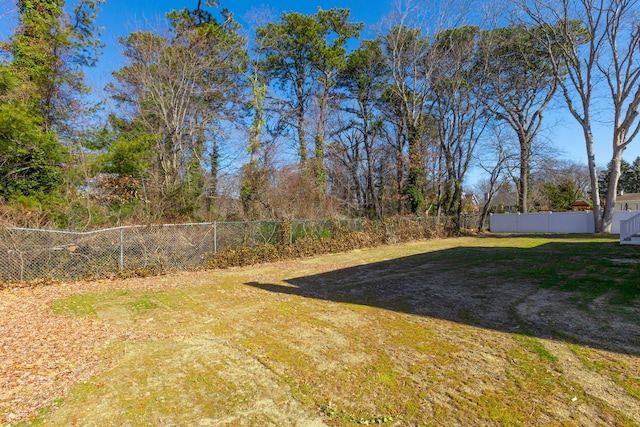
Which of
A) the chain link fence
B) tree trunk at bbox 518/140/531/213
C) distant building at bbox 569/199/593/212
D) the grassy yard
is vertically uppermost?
tree trunk at bbox 518/140/531/213

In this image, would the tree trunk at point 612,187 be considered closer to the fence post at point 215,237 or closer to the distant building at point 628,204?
the distant building at point 628,204

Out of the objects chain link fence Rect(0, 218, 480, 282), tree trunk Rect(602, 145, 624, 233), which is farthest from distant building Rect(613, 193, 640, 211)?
chain link fence Rect(0, 218, 480, 282)

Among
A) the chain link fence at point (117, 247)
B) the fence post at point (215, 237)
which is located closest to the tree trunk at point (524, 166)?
the chain link fence at point (117, 247)

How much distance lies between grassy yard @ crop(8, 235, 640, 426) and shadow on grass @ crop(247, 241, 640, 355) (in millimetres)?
39

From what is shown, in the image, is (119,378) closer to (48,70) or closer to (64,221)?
(64,221)

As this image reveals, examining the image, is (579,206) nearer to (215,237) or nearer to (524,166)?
(524,166)

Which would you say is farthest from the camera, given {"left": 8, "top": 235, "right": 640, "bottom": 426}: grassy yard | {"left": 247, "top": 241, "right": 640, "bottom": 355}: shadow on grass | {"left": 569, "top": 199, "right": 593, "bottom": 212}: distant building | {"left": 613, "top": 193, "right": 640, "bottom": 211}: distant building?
{"left": 569, "top": 199, "right": 593, "bottom": 212}: distant building

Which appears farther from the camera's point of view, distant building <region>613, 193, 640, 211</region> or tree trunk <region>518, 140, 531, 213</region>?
distant building <region>613, 193, 640, 211</region>

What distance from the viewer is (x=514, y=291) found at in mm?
6078

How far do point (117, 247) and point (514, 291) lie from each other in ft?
28.7

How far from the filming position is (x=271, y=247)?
1035 cm

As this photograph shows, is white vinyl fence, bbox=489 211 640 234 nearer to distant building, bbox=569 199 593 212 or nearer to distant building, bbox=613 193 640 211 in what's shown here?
distant building, bbox=569 199 593 212

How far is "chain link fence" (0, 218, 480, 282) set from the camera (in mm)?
6551

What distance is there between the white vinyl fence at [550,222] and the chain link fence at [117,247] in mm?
20486
